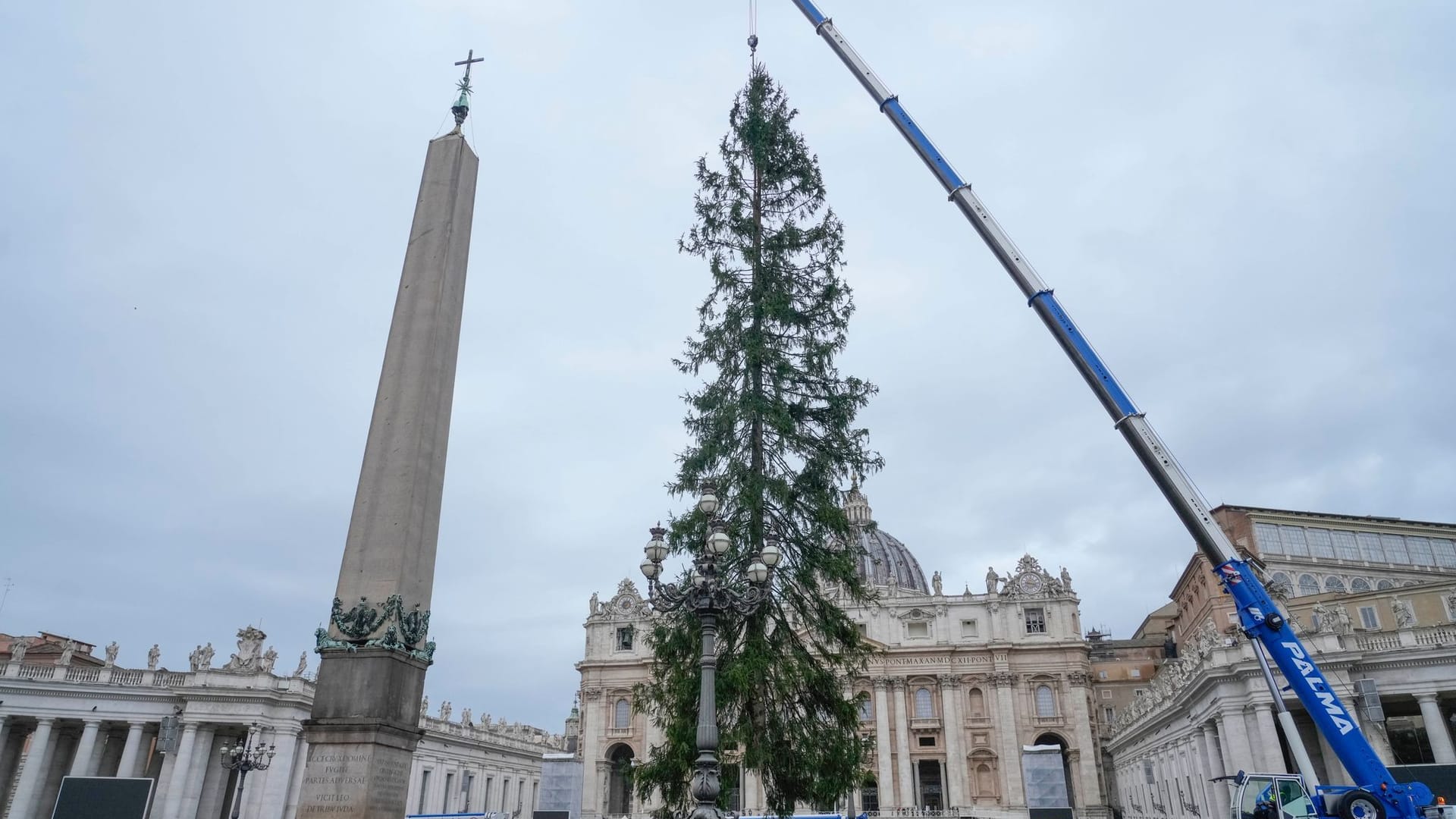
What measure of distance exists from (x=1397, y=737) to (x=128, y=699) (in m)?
51.8

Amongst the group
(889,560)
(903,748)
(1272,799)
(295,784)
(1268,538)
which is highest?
(889,560)

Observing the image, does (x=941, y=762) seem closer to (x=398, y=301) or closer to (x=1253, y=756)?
(x=1253, y=756)

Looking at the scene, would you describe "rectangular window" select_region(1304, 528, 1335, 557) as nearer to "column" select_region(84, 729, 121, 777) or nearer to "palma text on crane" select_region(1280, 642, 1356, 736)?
"palma text on crane" select_region(1280, 642, 1356, 736)

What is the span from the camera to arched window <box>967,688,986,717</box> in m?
62.9

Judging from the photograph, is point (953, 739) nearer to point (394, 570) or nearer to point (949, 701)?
point (949, 701)

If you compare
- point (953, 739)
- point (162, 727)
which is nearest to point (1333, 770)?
point (953, 739)

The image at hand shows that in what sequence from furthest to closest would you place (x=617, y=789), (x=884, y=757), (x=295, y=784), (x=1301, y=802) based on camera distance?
(x=617, y=789)
(x=884, y=757)
(x=295, y=784)
(x=1301, y=802)

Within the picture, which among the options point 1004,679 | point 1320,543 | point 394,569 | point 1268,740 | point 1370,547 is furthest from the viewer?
point 1004,679

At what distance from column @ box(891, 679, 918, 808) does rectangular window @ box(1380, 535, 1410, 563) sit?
29937mm

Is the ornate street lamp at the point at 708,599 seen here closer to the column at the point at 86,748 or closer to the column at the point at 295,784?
the column at the point at 295,784

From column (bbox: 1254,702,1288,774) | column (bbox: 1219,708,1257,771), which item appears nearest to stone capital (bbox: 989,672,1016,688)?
column (bbox: 1219,708,1257,771)

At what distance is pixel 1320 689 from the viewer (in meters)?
Answer: 16.2

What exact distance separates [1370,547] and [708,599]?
163ft

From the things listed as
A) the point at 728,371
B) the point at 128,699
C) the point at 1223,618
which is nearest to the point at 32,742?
the point at 128,699
